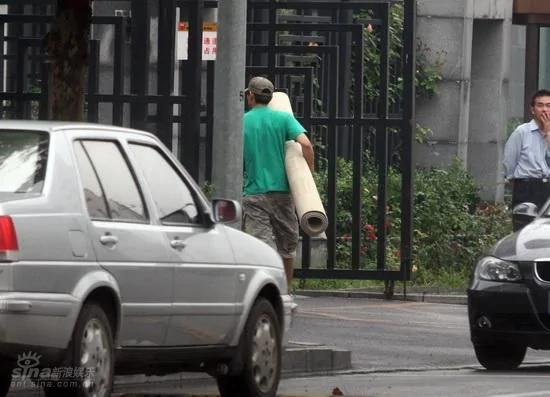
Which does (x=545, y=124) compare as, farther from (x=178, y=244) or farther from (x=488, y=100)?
(x=488, y=100)

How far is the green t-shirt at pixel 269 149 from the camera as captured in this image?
14.8 m

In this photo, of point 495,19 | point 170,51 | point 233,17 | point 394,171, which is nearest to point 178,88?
point 394,171

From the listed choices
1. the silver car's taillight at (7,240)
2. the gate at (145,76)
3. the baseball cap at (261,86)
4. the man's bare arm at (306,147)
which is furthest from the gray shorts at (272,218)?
the silver car's taillight at (7,240)

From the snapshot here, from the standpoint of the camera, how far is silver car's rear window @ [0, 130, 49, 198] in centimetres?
944

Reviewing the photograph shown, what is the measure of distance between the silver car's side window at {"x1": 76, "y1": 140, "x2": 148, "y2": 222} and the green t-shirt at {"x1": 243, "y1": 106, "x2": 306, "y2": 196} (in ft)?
14.9

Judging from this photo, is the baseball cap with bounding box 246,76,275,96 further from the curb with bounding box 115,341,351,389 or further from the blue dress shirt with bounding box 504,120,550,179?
the blue dress shirt with bounding box 504,120,550,179

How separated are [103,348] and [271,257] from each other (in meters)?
2.25

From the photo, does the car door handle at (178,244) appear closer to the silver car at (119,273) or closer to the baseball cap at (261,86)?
the silver car at (119,273)

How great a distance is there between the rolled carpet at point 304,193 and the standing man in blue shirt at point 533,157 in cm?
378

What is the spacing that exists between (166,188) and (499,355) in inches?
159

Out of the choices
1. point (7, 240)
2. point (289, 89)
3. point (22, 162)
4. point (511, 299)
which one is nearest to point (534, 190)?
point (289, 89)

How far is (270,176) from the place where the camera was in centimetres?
1485

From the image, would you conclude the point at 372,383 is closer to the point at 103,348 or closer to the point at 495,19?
the point at 103,348

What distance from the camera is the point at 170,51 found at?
58.5 feet
